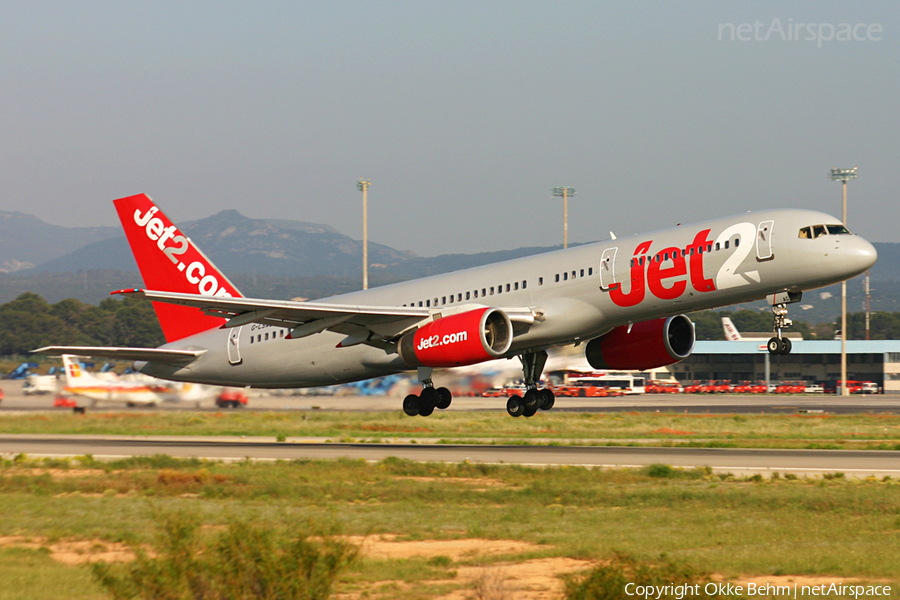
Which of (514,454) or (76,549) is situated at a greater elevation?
(514,454)

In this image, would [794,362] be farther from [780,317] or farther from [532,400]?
[780,317]

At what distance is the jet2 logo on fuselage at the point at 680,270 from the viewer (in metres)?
27.8

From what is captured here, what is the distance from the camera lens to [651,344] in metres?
34.6

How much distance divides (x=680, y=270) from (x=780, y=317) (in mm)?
3169

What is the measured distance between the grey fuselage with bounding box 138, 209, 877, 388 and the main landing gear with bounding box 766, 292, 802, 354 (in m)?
0.37

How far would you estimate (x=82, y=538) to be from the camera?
20.2 metres

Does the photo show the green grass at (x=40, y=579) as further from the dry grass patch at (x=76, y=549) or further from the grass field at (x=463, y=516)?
the dry grass patch at (x=76, y=549)

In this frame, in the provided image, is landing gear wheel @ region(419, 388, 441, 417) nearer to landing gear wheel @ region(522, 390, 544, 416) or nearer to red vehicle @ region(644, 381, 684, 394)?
landing gear wheel @ region(522, 390, 544, 416)

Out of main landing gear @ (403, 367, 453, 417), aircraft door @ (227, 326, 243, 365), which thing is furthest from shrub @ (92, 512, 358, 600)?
aircraft door @ (227, 326, 243, 365)

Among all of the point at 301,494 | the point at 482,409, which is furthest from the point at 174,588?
the point at 482,409

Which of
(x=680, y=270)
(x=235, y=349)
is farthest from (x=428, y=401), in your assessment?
(x=680, y=270)

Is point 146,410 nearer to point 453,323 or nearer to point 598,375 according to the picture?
point 453,323

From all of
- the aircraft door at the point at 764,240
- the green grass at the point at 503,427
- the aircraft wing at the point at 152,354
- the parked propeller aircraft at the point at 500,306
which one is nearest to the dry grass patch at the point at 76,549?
the parked propeller aircraft at the point at 500,306

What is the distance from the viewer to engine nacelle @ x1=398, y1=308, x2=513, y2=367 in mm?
29750
